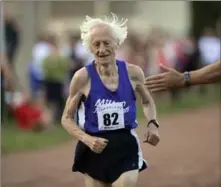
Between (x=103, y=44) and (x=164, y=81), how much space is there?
522 millimetres

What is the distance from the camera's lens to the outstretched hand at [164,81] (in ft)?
21.2

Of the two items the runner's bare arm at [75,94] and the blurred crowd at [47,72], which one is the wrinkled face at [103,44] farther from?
the blurred crowd at [47,72]

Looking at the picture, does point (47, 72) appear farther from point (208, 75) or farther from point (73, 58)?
point (208, 75)

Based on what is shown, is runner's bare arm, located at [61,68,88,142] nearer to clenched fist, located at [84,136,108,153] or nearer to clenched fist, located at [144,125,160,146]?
clenched fist, located at [84,136,108,153]

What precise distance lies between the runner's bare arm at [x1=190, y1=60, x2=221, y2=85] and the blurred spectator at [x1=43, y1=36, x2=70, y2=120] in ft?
27.7

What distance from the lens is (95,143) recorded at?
6.36m

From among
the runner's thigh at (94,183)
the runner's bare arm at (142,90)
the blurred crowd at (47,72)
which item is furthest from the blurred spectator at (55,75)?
the runner's thigh at (94,183)

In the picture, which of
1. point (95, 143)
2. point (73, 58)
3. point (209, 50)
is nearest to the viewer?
point (95, 143)

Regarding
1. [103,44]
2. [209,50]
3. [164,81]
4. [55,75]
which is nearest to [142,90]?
[164,81]

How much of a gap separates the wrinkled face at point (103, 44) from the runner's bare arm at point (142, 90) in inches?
8.7

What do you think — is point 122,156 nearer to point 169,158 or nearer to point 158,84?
point 158,84

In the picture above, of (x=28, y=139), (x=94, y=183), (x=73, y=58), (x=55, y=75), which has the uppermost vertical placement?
(x=73, y=58)

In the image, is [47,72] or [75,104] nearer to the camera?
[75,104]

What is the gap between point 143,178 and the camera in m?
11.5
